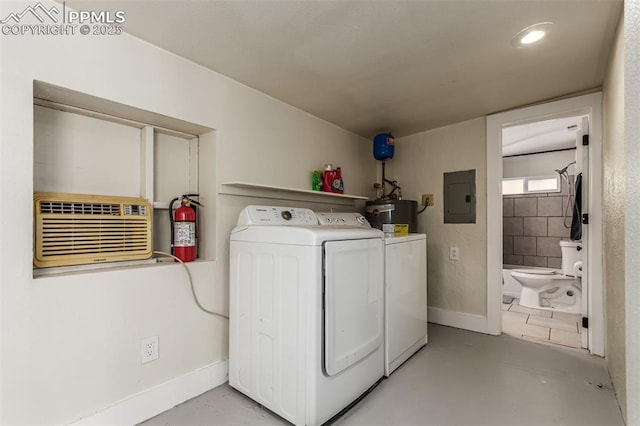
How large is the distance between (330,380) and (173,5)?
1.96 metres

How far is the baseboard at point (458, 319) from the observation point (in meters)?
2.75

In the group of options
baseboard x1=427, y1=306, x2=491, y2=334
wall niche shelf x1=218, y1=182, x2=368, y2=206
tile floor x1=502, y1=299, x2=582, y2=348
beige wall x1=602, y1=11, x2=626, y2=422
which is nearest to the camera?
beige wall x1=602, y1=11, x2=626, y2=422

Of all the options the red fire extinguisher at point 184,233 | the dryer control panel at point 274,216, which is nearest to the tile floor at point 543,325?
the dryer control panel at point 274,216

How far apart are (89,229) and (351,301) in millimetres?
1434

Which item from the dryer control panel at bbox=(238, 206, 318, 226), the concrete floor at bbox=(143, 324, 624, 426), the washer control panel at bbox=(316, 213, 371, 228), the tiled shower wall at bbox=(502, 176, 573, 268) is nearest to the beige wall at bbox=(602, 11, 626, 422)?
the concrete floor at bbox=(143, 324, 624, 426)

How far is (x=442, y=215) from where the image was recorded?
3.04 meters

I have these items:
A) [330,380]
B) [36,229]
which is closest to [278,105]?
[36,229]

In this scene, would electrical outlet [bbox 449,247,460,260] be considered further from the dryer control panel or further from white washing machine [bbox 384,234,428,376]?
the dryer control panel

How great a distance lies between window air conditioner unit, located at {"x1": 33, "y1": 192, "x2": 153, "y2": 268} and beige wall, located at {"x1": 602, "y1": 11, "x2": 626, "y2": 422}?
8.08 feet

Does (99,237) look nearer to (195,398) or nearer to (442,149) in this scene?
(195,398)

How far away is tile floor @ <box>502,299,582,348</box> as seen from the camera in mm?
2604

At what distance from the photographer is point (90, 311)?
140 cm

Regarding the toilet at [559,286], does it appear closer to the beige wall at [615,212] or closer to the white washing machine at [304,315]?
the beige wall at [615,212]

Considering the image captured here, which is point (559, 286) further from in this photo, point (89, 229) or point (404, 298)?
point (89, 229)
